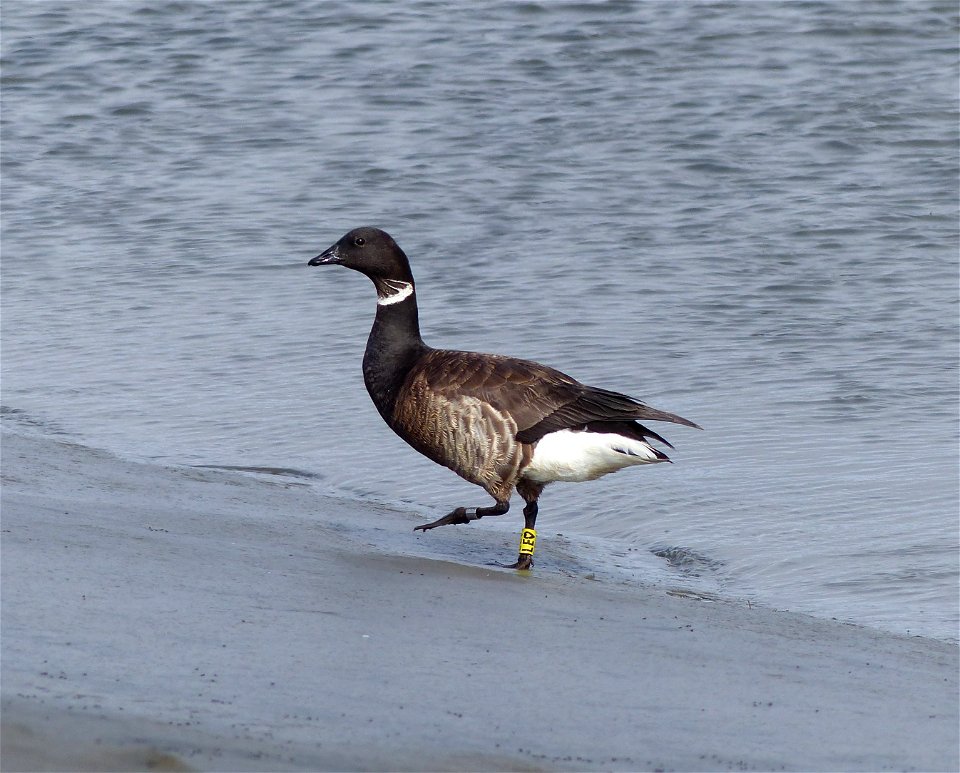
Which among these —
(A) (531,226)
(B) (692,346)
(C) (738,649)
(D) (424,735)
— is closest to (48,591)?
(D) (424,735)

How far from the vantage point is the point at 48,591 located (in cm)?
461

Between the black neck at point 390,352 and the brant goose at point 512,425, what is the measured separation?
0.02 meters

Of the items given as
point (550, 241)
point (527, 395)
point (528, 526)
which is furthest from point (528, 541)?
point (550, 241)

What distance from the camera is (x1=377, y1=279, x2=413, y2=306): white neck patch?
764cm

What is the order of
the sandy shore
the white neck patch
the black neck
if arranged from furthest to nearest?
1. the white neck patch
2. the black neck
3. the sandy shore

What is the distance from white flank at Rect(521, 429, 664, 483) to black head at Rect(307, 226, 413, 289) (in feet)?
4.44

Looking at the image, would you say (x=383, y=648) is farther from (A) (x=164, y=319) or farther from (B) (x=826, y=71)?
(B) (x=826, y=71)

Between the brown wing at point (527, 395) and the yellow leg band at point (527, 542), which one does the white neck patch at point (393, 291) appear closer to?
the brown wing at point (527, 395)

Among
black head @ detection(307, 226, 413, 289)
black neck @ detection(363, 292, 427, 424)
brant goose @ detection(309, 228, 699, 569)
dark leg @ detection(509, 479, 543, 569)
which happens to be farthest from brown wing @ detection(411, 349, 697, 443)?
black head @ detection(307, 226, 413, 289)

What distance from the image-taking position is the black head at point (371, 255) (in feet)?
25.3

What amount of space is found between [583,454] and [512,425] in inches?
15.4

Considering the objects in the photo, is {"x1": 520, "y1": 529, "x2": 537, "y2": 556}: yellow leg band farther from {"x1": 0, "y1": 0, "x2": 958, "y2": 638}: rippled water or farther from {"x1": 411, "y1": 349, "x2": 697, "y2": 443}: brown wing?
{"x1": 0, "y1": 0, "x2": 958, "y2": 638}: rippled water

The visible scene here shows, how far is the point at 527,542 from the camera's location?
22.8ft

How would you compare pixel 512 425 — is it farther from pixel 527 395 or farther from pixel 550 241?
pixel 550 241
